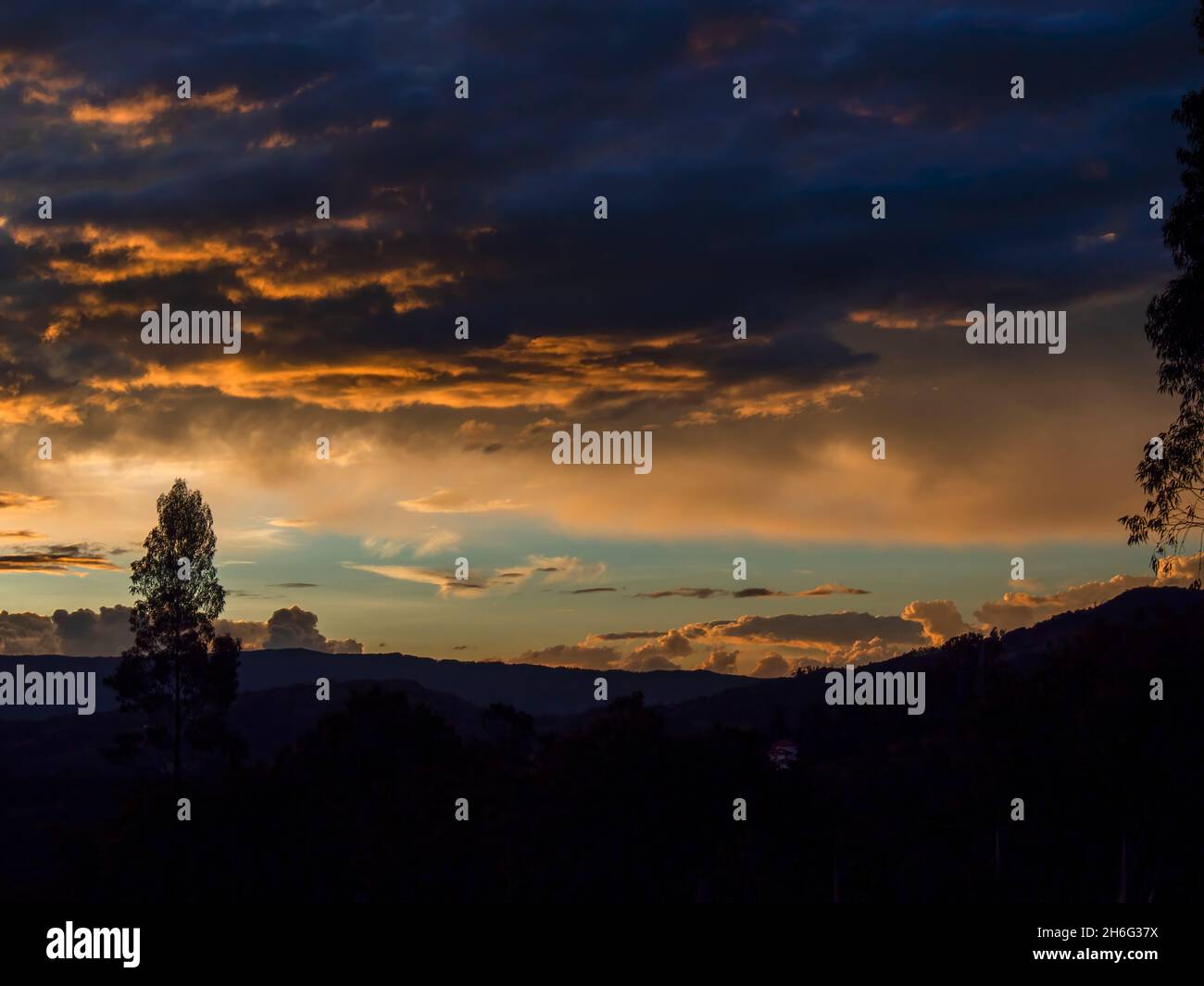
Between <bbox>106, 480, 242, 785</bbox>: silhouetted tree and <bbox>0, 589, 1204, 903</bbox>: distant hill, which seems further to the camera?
<bbox>106, 480, 242, 785</bbox>: silhouetted tree

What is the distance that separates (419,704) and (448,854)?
27.5m

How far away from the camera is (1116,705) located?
218 feet

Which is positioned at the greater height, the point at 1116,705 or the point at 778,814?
the point at 1116,705

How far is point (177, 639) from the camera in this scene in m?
81.6

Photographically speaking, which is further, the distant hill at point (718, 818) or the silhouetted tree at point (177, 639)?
the silhouetted tree at point (177, 639)

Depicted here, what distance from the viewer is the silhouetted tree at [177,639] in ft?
267

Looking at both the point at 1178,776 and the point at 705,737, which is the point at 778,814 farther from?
the point at 1178,776

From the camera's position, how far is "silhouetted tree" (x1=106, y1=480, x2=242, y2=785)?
81500 millimetres
